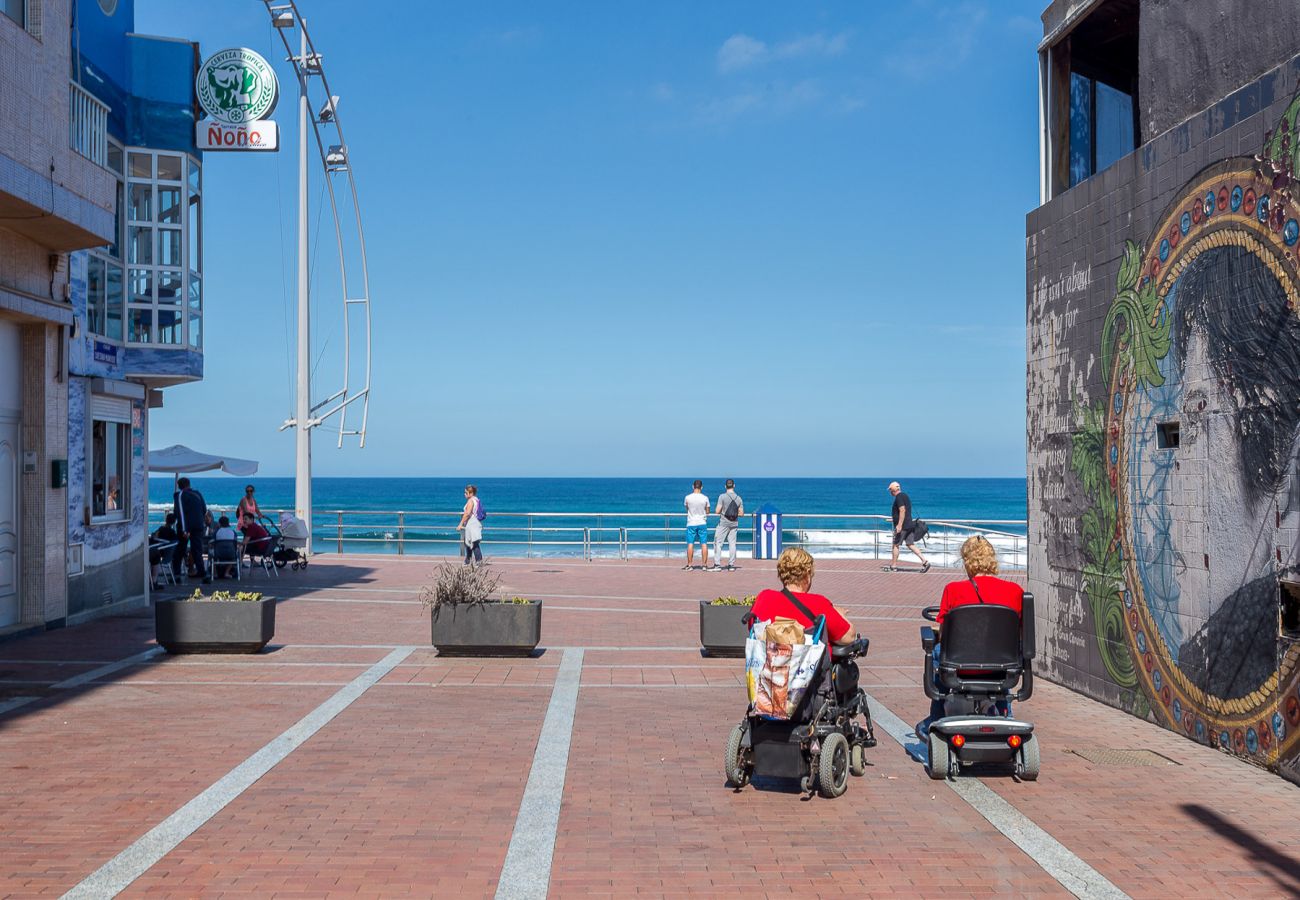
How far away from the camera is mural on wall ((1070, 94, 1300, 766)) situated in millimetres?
7184

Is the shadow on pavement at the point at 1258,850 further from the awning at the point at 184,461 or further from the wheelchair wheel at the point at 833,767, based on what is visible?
the awning at the point at 184,461

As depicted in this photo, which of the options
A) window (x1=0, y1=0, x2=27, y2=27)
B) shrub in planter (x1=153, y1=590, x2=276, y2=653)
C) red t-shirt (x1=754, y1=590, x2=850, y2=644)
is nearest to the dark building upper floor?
red t-shirt (x1=754, y1=590, x2=850, y2=644)

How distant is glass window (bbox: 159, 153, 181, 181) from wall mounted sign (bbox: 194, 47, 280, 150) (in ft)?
1.59

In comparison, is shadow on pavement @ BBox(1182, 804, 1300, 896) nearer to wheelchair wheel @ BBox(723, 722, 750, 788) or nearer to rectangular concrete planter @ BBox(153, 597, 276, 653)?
wheelchair wheel @ BBox(723, 722, 750, 788)

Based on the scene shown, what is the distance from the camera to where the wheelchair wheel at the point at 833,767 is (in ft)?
22.0

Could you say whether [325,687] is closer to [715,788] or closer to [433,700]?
[433,700]

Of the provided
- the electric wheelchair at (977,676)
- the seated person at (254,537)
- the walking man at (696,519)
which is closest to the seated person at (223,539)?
the seated person at (254,537)

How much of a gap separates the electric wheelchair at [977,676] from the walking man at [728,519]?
49.8ft

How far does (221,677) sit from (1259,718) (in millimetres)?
8233

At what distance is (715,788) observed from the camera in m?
7.04

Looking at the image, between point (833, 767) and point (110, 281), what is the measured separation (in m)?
13.3

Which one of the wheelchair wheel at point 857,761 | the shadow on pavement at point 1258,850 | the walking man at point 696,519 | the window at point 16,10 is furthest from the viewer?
the walking man at point 696,519

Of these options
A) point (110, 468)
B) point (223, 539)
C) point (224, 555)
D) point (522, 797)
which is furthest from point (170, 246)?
point (522, 797)

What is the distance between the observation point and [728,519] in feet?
77.3
